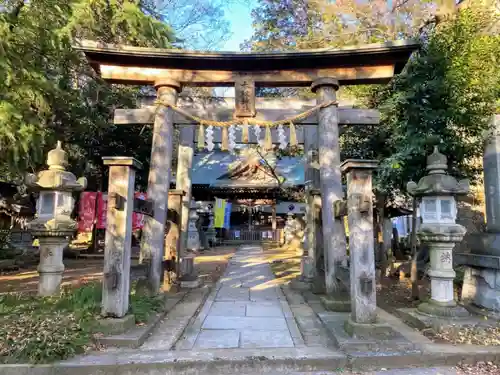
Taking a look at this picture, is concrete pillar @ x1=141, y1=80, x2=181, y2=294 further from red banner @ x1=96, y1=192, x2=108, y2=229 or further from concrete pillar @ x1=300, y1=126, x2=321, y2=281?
red banner @ x1=96, y1=192, x2=108, y2=229

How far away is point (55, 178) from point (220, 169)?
1921 centimetres

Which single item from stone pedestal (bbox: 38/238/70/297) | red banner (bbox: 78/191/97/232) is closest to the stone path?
stone pedestal (bbox: 38/238/70/297)

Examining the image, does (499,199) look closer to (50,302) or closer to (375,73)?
(375,73)

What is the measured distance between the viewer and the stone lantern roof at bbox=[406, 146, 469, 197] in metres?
5.01

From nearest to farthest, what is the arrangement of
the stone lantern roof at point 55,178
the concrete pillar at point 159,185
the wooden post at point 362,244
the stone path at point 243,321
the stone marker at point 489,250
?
the wooden post at point 362,244 → the stone path at point 243,321 → the stone marker at point 489,250 → the stone lantern roof at point 55,178 → the concrete pillar at point 159,185

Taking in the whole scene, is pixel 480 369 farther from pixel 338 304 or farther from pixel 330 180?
pixel 330 180

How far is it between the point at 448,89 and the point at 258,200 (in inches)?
791

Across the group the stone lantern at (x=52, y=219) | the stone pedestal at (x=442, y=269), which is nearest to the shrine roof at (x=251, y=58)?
the stone lantern at (x=52, y=219)

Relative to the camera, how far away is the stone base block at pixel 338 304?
17.7 feet

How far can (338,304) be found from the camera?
5.41 metres

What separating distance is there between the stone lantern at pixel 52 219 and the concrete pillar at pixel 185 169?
2.55 m

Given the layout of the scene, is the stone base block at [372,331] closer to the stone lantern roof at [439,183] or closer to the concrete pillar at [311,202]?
the stone lantern roof at [439,183]

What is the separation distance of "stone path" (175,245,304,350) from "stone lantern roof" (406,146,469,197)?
272 cm

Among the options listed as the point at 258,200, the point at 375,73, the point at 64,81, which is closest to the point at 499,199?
the point at 375,73
